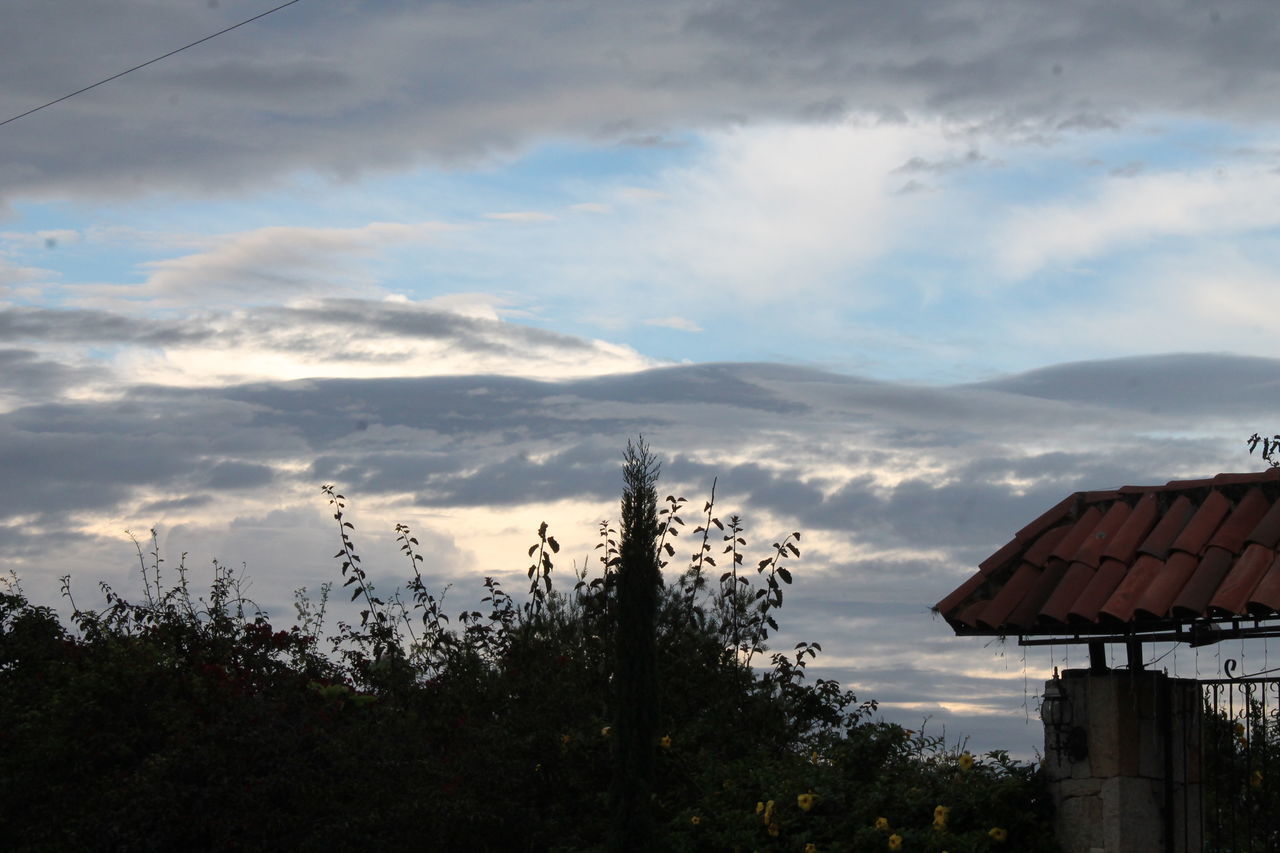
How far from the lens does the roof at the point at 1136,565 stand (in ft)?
24.4

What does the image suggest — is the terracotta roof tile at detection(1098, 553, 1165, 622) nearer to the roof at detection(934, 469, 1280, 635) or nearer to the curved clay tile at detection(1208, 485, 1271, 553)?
the roof at detection(934, 469, 1280, 635)

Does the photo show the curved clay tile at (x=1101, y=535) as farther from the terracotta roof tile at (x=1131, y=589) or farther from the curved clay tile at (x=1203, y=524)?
the curved clay tile at (x=1203, y=524)

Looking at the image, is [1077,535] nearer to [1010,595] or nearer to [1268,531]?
[1010,595]

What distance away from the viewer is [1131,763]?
8016 mm

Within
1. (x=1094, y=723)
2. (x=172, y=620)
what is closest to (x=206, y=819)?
(x=172, y=620)

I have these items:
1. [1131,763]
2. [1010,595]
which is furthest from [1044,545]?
[1131,763]

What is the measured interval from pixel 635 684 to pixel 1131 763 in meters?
3.80

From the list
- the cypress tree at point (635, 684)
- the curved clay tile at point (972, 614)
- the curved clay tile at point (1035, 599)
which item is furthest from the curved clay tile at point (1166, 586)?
the cypress tree at point (635, 684)

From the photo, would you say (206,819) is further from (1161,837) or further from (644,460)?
(1161,837)

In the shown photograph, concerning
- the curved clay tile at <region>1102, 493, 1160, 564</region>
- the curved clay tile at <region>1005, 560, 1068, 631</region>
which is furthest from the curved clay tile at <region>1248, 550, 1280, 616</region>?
the curved clay tile at <region>1005, 560, 1068, 631</region>

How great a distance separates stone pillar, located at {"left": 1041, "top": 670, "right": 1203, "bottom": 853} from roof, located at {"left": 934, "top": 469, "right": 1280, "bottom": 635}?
480mm

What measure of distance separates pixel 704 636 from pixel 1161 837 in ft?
16.3

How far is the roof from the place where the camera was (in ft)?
24.4

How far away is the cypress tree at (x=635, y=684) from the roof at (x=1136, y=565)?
2559mm
